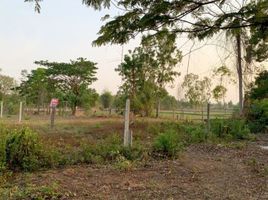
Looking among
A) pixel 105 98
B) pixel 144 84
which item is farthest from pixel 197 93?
pixel 105 98

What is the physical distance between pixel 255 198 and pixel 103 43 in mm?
2365

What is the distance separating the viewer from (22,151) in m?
5.01

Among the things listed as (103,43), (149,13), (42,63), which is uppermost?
(42,63)

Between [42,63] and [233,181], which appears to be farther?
[42,63]

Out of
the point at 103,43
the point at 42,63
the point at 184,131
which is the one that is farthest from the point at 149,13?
the point at 42,63

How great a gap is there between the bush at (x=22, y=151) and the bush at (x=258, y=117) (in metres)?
9.41

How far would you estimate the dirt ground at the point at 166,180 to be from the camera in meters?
3.97

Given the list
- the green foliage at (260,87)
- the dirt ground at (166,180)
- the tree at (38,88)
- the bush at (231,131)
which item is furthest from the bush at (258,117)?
the tree at (38,88)

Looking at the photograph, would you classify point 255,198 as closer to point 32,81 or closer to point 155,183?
point 155,183

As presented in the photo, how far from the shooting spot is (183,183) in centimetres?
452

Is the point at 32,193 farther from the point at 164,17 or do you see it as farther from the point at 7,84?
the point at 7,84

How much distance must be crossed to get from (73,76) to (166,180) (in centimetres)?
2733

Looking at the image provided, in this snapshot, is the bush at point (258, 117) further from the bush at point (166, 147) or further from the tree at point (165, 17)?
the tree at point (165, 17)

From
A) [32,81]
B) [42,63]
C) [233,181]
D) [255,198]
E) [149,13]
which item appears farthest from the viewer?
[42,63]
